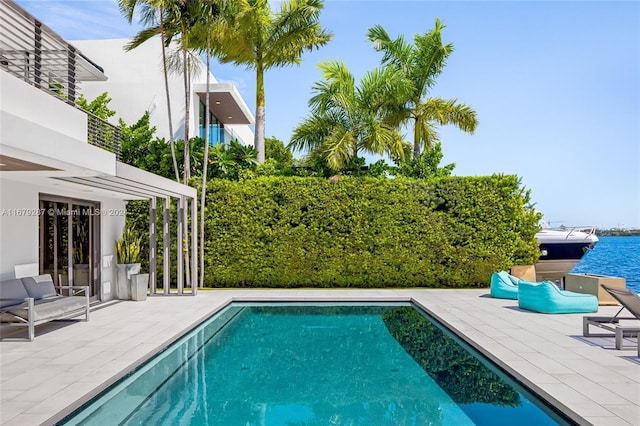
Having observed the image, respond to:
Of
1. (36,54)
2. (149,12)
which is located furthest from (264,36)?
(36,54)

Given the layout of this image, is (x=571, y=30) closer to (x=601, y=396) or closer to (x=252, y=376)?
(x=601, y=396)

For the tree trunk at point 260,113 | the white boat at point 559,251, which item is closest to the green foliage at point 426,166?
the white boat at point 559,251

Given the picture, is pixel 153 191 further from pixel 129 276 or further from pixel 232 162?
pixel 232 162

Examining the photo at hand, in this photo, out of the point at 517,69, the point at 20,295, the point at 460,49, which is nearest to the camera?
the point at 20,295

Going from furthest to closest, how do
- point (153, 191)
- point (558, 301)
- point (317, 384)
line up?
point (153, 191)
point (558, 301)
point (317, 384)

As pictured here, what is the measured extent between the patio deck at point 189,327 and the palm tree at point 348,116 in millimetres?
5573

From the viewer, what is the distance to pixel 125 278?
12305mm

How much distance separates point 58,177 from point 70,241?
118 inches

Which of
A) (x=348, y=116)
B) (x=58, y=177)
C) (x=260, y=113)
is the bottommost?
(x=58, y=177)

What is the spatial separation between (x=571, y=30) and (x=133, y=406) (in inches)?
548

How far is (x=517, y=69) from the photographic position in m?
14.7

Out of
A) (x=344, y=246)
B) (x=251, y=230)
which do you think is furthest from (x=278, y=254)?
(x=344, y=246)

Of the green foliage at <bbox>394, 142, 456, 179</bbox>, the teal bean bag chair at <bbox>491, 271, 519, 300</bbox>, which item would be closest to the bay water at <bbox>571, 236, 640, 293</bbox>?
the green foliage at <bbox>394, 142, 456, 179</bbox>

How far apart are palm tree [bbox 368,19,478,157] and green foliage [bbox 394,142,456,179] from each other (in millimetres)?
630
